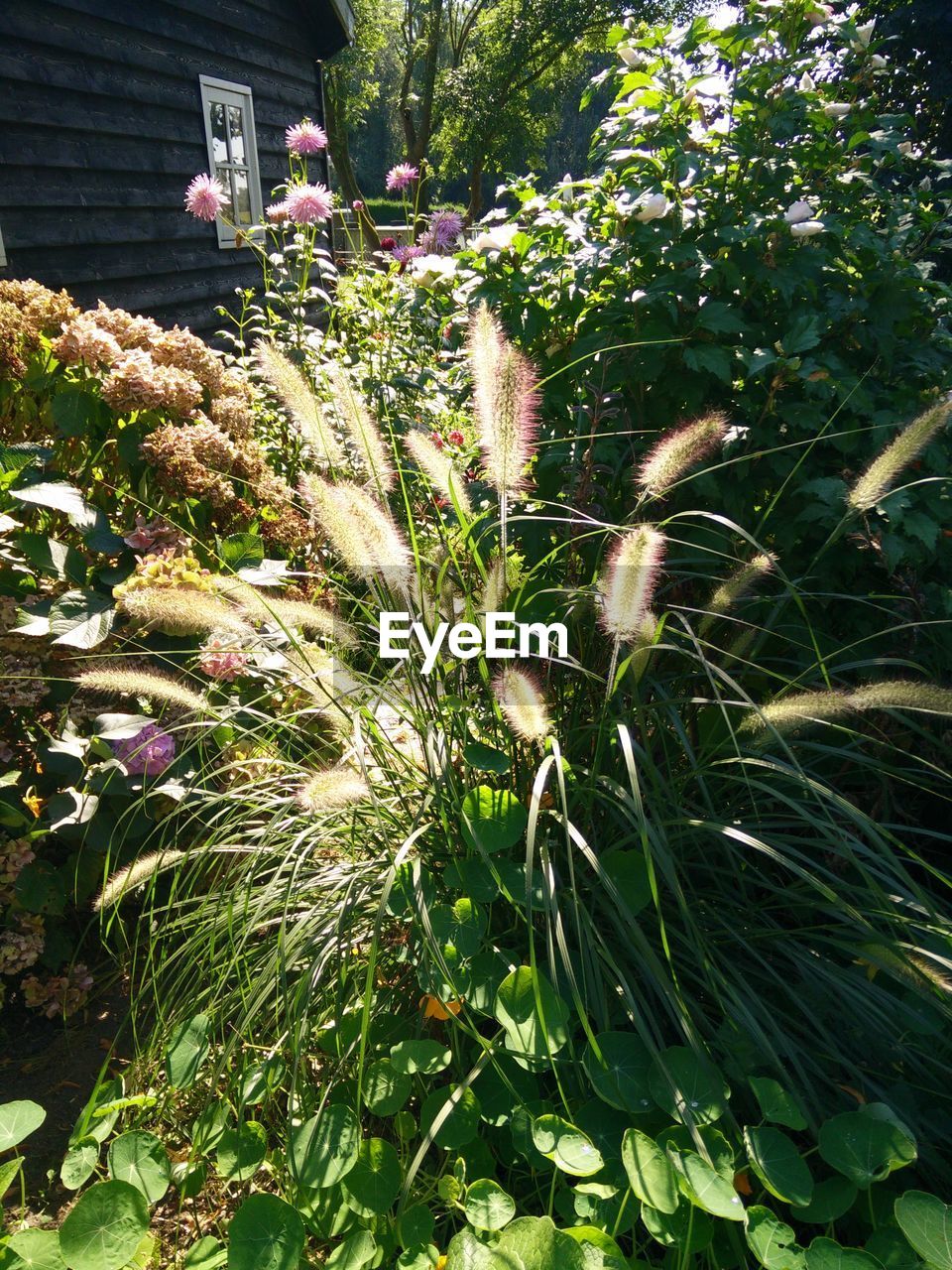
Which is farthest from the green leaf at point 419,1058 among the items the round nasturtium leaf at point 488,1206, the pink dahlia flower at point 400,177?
the pink dahlia flower at point 400,177

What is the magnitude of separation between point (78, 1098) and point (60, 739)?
2.04 feet

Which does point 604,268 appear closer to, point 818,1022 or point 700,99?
point 700,99

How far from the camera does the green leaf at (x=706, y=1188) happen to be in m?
1.03

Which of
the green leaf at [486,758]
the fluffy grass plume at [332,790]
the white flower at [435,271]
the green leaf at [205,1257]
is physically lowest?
the green leaf at [205,1257]

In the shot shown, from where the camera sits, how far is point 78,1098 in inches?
62.7

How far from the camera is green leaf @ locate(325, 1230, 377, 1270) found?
3.56ft

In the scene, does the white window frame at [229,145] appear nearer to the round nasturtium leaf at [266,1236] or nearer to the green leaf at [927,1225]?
the round nasturtium leaf at [266,1236]

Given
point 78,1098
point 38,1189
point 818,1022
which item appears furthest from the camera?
point 78,1098

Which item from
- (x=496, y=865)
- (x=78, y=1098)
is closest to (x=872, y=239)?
(x=496, y=865)

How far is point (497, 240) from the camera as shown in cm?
216

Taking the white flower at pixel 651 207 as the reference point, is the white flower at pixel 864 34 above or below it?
above

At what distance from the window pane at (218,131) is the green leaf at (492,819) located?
608cm

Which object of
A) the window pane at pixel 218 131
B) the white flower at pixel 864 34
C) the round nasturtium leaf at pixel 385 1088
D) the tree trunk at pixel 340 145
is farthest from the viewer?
the tree trunk at pixel 340 145

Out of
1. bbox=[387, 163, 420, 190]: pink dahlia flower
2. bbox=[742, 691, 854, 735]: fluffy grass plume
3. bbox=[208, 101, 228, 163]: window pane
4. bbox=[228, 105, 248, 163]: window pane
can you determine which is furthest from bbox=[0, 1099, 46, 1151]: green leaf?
bbox=[228, 105, 248, 163]: window pane
